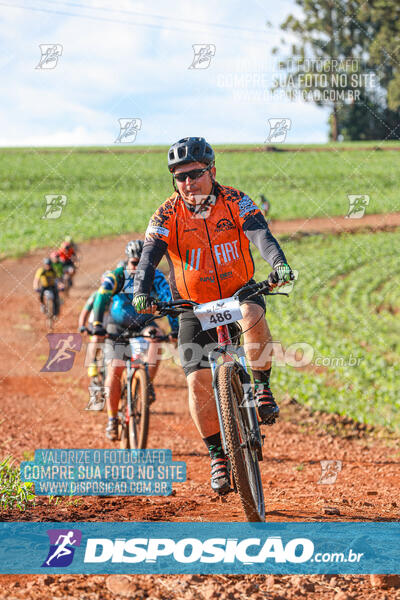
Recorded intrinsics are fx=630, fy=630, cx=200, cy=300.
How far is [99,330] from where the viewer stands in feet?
23.2

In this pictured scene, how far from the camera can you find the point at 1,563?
147 inches

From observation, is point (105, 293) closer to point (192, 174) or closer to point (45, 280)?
point (192, 174)

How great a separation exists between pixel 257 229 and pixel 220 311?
71 centimetres

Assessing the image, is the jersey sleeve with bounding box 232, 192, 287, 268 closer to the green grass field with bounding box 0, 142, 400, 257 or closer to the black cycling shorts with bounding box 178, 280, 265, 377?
the black cycling shorts with bounding box 178, 280, 265, 377

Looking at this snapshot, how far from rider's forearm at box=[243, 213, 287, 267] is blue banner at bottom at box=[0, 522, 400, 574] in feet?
5.93

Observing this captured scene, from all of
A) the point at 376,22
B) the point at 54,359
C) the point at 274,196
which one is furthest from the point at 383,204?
the point at 54,359

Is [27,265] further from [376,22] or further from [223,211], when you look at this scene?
[376,22]

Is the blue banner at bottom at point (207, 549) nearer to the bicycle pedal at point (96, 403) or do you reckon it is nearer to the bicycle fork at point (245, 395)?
the bicycle fork at point (245, 395)

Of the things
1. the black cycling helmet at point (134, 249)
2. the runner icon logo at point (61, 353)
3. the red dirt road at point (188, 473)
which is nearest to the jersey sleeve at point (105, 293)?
the black cycling helmet at point (134, 249)

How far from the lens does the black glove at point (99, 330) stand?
7.07 metres

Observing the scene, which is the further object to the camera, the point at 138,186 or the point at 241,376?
the point at 138,186

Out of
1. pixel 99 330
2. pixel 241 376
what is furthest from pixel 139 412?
pixel 241 376

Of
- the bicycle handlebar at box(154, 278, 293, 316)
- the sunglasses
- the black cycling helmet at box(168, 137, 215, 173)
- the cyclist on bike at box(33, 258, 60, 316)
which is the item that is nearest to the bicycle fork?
the bicycle handlebar at box(154, 278, 293, 316)

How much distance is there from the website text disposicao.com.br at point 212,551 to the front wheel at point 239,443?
340mm
